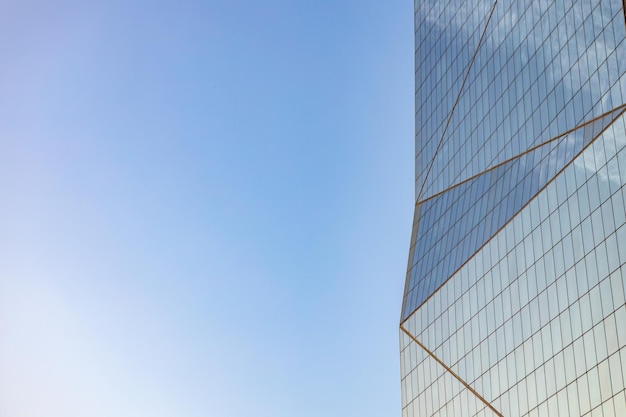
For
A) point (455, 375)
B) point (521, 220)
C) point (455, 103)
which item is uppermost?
point (455, 103)

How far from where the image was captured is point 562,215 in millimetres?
56688

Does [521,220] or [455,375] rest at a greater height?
[521,220]

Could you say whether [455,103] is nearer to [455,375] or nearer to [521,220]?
[521,220]

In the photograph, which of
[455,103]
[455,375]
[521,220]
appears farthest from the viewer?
[455,103]

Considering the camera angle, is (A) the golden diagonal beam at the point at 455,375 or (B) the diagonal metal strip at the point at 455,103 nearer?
(A) the golden diagonal beam at the point at 455,375

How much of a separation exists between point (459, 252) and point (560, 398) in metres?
19.0

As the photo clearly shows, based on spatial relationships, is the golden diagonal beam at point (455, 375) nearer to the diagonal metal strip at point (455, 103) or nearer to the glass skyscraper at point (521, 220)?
the glass skyscraper at point (521, 220)

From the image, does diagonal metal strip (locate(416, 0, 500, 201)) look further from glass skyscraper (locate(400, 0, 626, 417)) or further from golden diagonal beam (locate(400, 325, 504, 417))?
golden diagonal beam (locate(400, 325, 504, 417))

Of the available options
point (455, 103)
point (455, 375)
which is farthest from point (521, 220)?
point (455, 103)

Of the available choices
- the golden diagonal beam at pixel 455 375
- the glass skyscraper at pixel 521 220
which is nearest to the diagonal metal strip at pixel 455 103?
the glass skyscraper at pixel 521 220

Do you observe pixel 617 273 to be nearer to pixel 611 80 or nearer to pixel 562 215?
pixel 562 215

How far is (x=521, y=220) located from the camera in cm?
6209

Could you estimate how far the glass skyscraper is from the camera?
5162 cm

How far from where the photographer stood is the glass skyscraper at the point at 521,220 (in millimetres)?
51625
